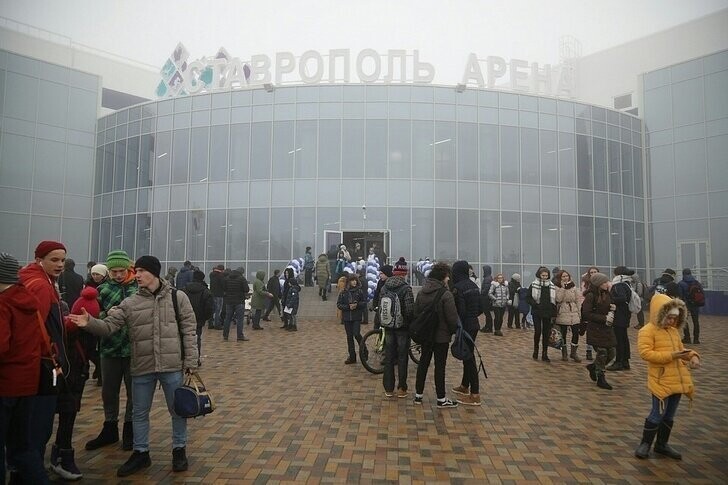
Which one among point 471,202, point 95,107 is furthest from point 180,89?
point 471,202

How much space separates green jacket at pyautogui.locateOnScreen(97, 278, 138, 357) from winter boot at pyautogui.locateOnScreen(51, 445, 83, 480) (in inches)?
37.5

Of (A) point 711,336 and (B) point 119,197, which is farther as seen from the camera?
(B) point 119,197

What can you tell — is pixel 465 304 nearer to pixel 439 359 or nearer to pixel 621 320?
pixel 439 359

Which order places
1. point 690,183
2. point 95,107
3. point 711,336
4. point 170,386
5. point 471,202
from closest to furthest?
point 170,386 < point 711,336 < point 471,202 < point 690,183 < point 95,107

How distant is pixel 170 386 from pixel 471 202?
2293cm

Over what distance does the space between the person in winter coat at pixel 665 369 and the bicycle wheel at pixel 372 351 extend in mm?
4411

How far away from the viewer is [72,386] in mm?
4430

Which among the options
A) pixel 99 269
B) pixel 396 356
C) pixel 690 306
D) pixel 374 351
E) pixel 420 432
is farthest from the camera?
pixel 690 306

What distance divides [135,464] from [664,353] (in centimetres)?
502

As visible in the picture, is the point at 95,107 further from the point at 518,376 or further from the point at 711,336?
the point at 711,336

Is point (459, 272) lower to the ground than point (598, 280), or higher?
higher

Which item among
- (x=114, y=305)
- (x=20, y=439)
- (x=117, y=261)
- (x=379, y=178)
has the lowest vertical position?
(x=20, y=439)

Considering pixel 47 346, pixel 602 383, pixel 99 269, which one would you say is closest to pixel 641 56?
pixel 602 383

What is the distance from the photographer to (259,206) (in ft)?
84.8
